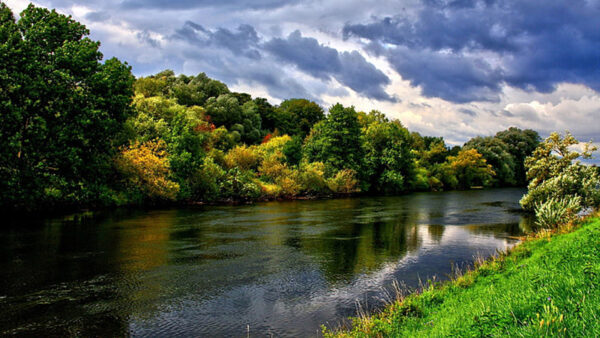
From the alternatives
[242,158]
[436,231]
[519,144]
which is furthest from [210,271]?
[519,144]

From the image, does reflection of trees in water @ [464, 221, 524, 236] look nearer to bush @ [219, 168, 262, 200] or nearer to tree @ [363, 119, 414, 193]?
bush @ [219, 168, 262, 200]

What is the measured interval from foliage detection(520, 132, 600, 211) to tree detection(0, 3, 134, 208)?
1346 inches

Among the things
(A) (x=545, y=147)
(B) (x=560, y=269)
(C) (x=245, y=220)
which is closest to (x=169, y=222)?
(C) (x=245, y=220)

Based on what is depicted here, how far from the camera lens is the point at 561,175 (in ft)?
108

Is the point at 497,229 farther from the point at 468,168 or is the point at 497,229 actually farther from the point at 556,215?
the point at 468,168

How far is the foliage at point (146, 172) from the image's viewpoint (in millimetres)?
39719

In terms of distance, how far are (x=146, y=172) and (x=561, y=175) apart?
38.0 meters

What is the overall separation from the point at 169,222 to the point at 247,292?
18.5 meters

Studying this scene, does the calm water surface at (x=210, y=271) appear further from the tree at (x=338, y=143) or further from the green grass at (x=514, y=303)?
the tree at (x=338, y=143)

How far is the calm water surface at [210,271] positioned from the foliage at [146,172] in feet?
35.0

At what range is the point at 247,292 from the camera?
44.1 feet

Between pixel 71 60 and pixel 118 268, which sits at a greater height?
pixel 71 60

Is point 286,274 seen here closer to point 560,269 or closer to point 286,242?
point 286,242

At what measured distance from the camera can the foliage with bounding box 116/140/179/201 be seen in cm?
3972
